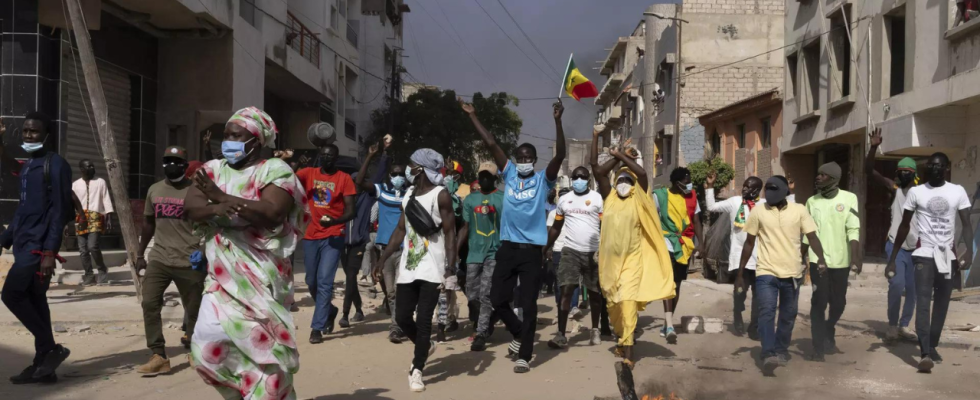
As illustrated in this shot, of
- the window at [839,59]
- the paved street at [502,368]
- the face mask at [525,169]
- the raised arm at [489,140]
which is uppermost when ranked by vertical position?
the window at [839,59]

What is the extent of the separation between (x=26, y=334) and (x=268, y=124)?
552 cm

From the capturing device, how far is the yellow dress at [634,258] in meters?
7.21

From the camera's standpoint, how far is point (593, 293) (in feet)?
29.6

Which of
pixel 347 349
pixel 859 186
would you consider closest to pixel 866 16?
pixel 859 186

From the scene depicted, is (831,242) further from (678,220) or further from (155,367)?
(155,367)

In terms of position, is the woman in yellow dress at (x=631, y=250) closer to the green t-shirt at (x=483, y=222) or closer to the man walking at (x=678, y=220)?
the green t-shirt at (x=483, y=222)

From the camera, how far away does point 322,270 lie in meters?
8.52

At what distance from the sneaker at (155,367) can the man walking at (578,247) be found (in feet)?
11.5

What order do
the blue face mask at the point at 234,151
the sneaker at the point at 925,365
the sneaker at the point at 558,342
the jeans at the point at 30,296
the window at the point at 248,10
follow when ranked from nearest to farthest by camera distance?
the blue face mask at the point at 234,151 < the jeans at the point at 30,296 < the sneaker at the point at 925,365 < the sneaker at the point at 558,342 < the window at the point at 248,10

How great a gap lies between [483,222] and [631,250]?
6.07ft

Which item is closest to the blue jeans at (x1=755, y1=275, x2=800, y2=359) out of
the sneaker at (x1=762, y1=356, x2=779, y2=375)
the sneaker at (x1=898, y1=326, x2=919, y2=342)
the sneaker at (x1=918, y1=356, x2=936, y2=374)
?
the sneaker at (x1=762, y1=356, x2=779, y2=375)

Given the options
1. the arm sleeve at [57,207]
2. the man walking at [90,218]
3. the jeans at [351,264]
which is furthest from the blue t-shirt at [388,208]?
the man walking at [90,218]

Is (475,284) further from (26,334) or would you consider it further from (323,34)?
(323,34)

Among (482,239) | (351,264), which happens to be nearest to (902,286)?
(482,239)
